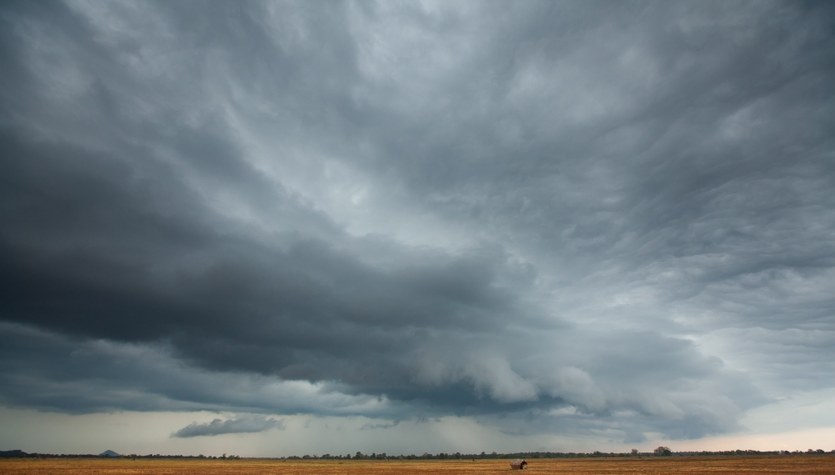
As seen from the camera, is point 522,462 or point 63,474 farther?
point 522,462

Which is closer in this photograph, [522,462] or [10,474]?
[10,474]

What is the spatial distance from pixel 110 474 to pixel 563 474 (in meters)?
70.6

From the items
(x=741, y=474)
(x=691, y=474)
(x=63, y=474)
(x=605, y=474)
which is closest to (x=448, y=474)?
(x=605, y=474)

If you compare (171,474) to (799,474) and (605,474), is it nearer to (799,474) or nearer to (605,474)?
(605,474)

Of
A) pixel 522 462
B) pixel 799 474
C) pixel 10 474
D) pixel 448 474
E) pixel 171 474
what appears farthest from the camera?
pixel 522 462

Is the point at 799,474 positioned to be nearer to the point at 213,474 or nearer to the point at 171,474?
the point at 213,474

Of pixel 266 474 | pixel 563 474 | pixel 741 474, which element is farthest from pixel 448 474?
pixel 741 474

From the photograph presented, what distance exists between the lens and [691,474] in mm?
70375

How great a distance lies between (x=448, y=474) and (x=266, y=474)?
31.0 m

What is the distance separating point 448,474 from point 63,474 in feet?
191

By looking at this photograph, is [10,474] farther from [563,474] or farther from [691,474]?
[691,474]

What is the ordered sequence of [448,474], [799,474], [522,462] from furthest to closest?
[522,462] → [448,474] → [799,474]

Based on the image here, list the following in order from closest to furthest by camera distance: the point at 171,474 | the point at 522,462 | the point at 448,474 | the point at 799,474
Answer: the point at 799,474 < the point at 171,474 < the point at 448,474 < the point at 522,462

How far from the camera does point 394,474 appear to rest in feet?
277
